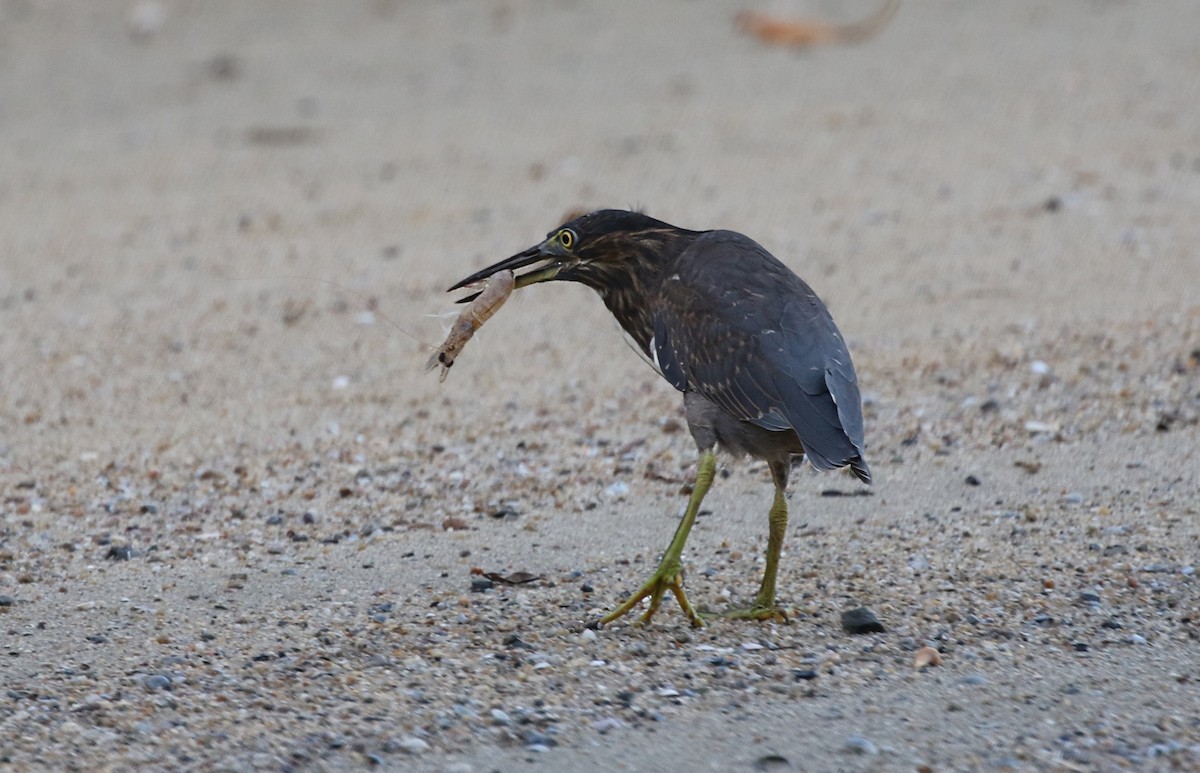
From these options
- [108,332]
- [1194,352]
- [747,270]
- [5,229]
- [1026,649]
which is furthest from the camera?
[5,229]

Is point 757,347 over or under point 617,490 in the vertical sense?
over

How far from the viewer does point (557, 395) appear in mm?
6836

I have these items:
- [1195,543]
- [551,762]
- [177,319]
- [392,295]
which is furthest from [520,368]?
[551,762]

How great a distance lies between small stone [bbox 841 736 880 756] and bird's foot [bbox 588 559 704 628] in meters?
0.88

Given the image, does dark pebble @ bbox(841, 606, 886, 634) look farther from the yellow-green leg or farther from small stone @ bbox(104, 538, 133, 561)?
small stone @ bbox(104, 538, 133, 561)

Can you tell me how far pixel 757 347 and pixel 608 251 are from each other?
0.69 metres

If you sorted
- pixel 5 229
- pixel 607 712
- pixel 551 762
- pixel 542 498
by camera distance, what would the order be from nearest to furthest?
pixel 551 762, pixel 607 712, pixel 542 498, pixel 5 229

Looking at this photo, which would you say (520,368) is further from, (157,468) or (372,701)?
(372,701)

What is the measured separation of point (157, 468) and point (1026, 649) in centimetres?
335

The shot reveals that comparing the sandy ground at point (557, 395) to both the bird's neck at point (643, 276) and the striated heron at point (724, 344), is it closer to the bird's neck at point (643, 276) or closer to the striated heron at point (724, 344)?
the striated heron at point (724, 344)

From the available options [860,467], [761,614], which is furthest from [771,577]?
[860,467]

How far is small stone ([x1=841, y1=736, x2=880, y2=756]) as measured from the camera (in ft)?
12.2

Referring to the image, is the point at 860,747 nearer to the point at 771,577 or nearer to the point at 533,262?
the point at 771,577

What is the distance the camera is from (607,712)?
3.98 m
